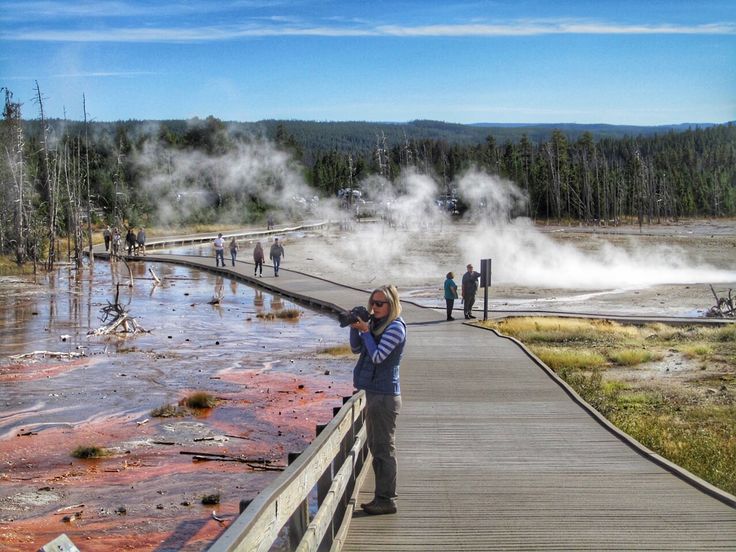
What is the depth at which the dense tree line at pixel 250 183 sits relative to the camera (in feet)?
157

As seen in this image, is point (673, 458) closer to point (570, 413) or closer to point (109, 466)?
point (570, 413)

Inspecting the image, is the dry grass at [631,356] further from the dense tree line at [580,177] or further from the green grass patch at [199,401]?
the dense tree line at [580,177]

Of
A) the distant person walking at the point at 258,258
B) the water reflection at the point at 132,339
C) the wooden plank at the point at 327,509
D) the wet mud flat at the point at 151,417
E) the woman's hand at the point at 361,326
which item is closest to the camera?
the wooden plank at the point at 327,509

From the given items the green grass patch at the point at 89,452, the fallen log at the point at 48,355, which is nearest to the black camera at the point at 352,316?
the green grass patch at the point at 89,452

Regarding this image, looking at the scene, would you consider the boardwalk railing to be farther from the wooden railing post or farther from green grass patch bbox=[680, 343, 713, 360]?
green grass patch bbox=[680, 343, 713, 360]

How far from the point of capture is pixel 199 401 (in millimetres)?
14609

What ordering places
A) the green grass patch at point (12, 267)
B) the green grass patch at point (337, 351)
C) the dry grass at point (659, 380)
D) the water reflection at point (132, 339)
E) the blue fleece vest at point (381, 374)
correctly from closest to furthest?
the blue fleece vest at point (381, 374) < the dry grass at point (659, 380) < the water reflection at point (132, 339) < the green grass patch at point (337, 351) < the green grass patch at point (12, 267)

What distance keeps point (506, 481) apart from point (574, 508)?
0.91 m

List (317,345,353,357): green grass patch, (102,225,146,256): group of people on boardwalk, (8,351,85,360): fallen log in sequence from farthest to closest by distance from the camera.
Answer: (102,225,146,256): group of people on boardwalk, (317,345,353,357): green grass patch, (8,351,85,360): fallen log

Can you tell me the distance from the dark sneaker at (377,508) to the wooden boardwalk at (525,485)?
6cm

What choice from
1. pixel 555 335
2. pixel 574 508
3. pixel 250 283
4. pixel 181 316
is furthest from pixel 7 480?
pixel 250 283

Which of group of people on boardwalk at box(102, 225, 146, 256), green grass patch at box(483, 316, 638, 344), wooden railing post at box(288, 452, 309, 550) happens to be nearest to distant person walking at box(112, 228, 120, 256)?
group of people on boardwalk at box(102, 225, 146, 256)

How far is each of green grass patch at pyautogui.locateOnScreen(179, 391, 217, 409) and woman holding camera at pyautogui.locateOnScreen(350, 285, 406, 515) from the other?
8.26 metres

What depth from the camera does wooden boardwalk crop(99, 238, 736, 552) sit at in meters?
6.28
